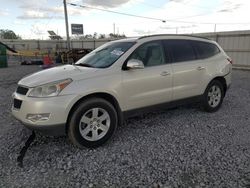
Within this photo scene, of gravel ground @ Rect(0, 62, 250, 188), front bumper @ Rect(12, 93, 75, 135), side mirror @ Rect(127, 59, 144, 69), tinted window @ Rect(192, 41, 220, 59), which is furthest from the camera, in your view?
tinted window @ Rect(192, 41, 220, 59)

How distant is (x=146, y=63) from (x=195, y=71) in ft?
4.12

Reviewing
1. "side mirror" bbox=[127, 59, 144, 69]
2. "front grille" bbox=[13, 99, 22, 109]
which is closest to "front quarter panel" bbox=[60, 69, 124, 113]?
"side mirror" bbox=[127, 59, 144, 69]

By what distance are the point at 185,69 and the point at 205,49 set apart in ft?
3.13

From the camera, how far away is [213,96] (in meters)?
5.19

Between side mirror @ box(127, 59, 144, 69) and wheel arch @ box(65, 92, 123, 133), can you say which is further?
side mirror @ box(127, 59, 144, 69)

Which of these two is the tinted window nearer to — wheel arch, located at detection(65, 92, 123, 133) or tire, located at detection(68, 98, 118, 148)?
wheel arch, located at detection(65, 92, 123, 133)

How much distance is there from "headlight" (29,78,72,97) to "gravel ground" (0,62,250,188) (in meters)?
0.93

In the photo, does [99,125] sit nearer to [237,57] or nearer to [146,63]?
[146,63]

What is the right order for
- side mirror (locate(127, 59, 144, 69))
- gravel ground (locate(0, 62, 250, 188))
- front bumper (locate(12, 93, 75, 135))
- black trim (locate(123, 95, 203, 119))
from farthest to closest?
1. black trim (locate(123, 95, 203, 119))
2. side mirror (locate(127, 59, 144, 69))
3. front bumper (locate(12, 93, 75, 135))
4. gravel ground (locate(0, 62, 250, 188))

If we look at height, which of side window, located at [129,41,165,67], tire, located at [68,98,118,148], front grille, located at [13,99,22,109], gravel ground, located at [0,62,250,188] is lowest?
gravel ground, located at [0,62,250,188]

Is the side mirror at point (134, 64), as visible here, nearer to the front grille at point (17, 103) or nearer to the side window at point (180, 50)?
the side window at point (180, 50)

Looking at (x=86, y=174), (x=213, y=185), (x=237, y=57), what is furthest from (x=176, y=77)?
(x=237, y=57)

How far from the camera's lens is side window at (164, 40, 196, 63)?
174 inches

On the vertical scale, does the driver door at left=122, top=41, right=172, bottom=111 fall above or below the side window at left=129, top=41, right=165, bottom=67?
below
